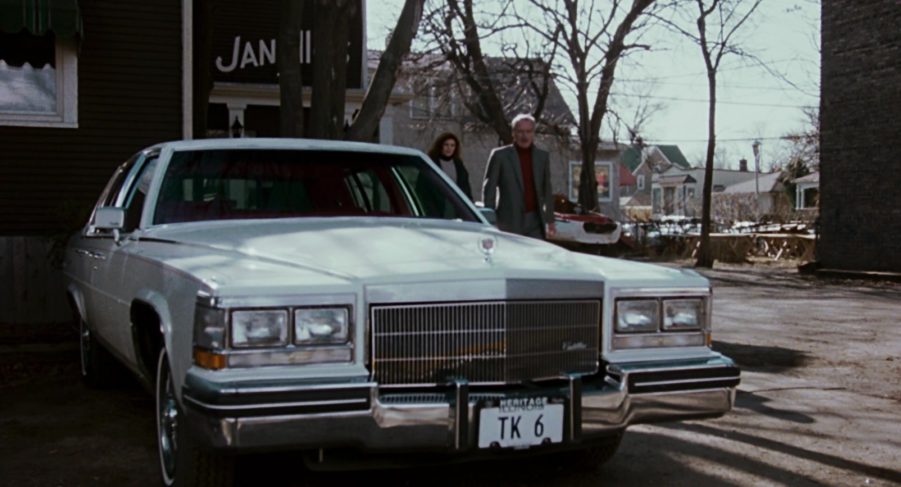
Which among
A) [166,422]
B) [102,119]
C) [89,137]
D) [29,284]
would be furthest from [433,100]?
[166,422]

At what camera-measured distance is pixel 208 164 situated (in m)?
5.07

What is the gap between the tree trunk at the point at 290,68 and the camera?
975 centimetres

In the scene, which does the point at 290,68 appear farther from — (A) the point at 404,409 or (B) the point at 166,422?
(A) the point at 404,409

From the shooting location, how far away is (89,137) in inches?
399

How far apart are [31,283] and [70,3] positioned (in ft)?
9.06

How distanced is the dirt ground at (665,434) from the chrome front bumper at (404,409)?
0.75 metres

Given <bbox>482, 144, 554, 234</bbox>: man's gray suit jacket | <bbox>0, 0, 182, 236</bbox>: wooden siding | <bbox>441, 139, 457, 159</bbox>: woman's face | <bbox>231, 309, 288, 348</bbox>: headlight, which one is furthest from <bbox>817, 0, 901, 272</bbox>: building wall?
<bbox>231, 309, 288, 348</bbox>: headlight

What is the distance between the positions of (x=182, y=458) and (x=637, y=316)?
5.89 feet

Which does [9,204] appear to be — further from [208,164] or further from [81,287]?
[208,164]

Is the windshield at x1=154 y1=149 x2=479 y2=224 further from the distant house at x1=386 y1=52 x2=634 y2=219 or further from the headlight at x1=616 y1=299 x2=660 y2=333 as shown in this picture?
the distant house at x1=386 y1=52 x2=634 y2=219

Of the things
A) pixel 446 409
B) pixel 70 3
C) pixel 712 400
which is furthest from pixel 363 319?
pixel 70 3

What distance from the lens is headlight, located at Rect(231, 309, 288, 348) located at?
10.6 feet

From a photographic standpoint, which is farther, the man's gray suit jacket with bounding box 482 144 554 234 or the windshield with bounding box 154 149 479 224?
the man's gray suit jacket with bounding box 482 144 554 234

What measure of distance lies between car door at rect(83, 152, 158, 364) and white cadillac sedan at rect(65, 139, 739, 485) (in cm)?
10
